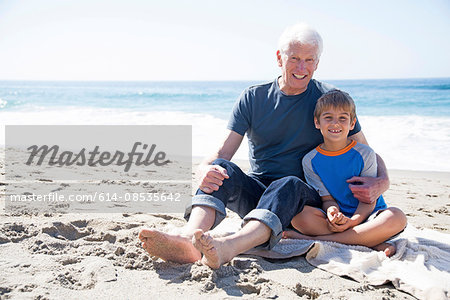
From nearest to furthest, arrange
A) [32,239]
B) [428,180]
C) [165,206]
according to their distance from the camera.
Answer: [32,239], [165,206], [428,180]

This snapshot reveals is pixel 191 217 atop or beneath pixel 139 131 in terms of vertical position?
atop

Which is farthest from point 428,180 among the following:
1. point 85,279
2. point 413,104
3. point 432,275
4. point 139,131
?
point 413,104

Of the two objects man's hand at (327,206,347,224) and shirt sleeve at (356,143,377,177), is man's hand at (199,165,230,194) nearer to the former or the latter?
man's hand at (327,206,347,224)

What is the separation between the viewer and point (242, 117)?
2.81 meters

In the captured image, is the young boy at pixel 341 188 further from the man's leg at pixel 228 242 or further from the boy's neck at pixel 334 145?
the man's leg at pixel 228 242

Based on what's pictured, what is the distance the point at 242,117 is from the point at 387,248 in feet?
3.82

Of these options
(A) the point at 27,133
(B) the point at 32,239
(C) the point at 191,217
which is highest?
(C) the point at 191,217

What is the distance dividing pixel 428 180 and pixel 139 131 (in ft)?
19.4

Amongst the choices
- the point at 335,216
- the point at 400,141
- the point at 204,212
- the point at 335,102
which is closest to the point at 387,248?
the point at 335,216

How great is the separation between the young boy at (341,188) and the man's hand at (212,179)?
530 millimetres

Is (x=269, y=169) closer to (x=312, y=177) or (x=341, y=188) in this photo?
(x=312, y=177)

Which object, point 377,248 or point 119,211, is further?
point 119,211

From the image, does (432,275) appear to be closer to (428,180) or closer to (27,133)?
(428,180)

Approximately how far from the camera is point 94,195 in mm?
3844
